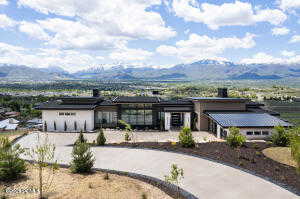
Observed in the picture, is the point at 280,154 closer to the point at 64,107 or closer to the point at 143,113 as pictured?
the point at 143,113

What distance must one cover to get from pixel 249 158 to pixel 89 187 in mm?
14341

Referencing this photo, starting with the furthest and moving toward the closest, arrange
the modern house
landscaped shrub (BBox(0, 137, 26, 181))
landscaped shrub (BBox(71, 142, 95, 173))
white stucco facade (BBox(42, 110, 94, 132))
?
white stucco facade (BBox(42, 110, 94, 132))
the modern house
landscaped shrub (BBox(71, 142, 95, 173))
landscaped shrub (BBox(0, 137, 26, 181))

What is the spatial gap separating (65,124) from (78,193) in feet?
86.6

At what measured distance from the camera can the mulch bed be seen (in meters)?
19.5

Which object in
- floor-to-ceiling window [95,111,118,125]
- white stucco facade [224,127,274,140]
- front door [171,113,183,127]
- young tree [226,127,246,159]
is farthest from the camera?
floor-to-ceiling window [95,111,118,125]

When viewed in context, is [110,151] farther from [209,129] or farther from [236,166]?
[209,129]

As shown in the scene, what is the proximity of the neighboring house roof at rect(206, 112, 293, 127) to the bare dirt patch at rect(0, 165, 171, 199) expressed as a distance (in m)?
18.8

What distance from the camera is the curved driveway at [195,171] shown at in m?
17.2

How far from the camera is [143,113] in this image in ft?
144

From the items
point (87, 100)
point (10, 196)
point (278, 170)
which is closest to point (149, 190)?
point (10, 196)

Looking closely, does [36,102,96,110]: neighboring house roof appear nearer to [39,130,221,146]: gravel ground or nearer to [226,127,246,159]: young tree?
[39,130,221,146]: gravel ground

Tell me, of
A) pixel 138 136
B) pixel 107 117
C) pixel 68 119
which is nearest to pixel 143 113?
pixel 107 117

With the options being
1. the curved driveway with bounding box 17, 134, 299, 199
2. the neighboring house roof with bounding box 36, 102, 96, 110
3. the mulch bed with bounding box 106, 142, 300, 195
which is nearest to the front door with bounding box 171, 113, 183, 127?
the neighboring house roof with bounding box 36, 102, 96, 110

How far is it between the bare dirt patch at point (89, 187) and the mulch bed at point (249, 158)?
8351 millimetres
